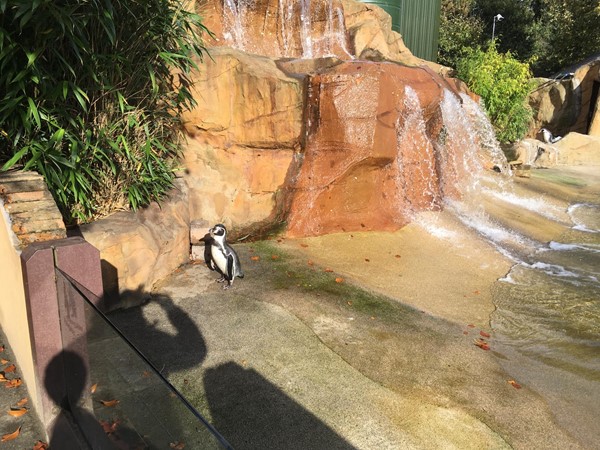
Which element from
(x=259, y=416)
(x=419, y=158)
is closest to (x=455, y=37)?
(x=419, y=158)

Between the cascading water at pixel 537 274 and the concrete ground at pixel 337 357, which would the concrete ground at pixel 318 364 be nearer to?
the concrete ground at pixel 337 357

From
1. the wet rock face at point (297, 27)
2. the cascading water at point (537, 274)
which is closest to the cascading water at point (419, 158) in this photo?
the cascading water at point (537, 274)

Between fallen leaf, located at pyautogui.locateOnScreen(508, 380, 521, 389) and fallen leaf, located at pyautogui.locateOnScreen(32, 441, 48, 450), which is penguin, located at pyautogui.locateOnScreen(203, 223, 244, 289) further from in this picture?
fallen leaf, located at pyautogui.locateOnScreen(508, 380, 521, 389)

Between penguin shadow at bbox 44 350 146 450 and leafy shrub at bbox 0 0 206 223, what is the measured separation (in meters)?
1.88

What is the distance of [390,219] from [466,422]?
15.0ft

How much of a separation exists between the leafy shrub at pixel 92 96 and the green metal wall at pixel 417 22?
1220 centimetres

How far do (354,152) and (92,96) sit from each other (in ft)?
11.9

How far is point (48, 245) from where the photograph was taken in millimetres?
3043

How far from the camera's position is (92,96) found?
5.07 meters

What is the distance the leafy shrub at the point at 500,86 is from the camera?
14023 millimetres

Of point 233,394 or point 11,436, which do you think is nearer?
point 11,436

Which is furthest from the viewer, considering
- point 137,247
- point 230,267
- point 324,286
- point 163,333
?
point 324,286

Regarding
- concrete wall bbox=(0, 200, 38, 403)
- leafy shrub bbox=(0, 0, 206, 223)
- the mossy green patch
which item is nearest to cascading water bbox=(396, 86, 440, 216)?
the mossy green patch

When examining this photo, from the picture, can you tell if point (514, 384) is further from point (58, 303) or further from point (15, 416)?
point (15, 416)
